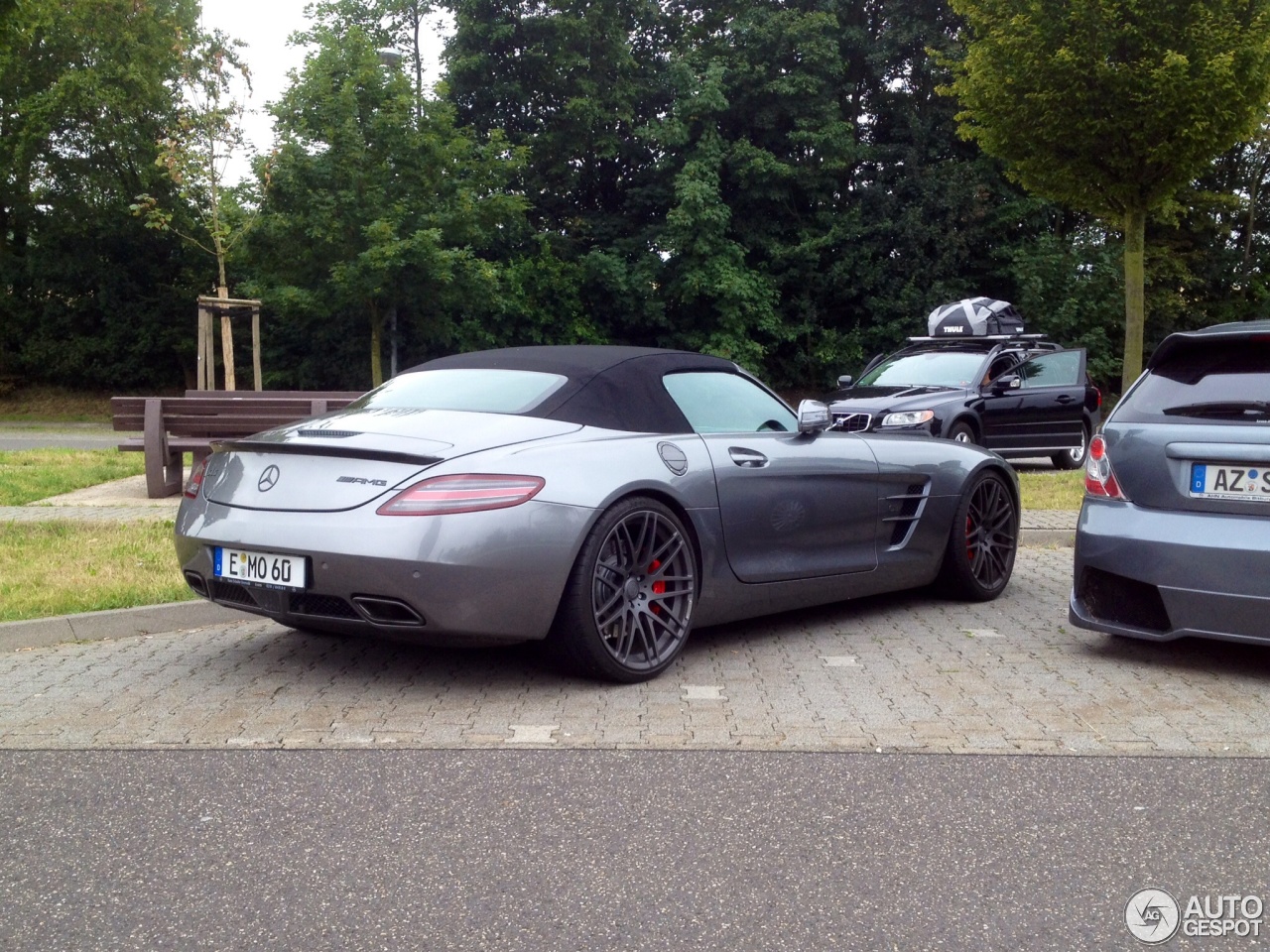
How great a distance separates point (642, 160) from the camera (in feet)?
107

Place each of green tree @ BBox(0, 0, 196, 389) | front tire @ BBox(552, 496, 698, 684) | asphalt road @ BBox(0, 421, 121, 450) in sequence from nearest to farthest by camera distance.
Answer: front tire @ BBox(552, 496, 698, 684), asphalt road @ BBox(0, 421, 121, 450), green tree @ BBox(0, 0, 196, 389)

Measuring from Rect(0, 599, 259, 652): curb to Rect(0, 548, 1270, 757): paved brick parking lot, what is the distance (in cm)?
8

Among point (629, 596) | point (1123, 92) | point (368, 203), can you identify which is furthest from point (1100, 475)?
point (368, 203)

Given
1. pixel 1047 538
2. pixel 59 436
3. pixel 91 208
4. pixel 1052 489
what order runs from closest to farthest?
pixel 1047 538
pixel 1052 489
pixel 59 436
pixel 91 208

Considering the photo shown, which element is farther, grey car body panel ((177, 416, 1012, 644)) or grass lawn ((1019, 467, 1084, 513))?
grass lawn ((1019, 467, 1084, 513))

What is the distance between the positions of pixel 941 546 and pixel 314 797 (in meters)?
3.93

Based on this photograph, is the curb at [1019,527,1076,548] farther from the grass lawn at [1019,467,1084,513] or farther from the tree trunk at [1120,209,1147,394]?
the tree trunk at [1120,209,1147,394]

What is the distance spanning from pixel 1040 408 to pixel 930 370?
148cm

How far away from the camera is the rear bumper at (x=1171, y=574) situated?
4.75 metres

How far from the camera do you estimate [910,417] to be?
43.1ft

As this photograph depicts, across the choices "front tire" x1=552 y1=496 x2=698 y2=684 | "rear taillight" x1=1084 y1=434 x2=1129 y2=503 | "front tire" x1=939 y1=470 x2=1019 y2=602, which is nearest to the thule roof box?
"front tire" x1=939 y1=470 x2=1019 y2=602

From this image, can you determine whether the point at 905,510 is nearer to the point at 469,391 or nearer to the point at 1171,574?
the point at 1171,574

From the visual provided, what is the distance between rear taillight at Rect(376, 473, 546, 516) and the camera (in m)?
4.37

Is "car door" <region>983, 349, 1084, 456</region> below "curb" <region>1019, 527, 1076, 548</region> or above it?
above
